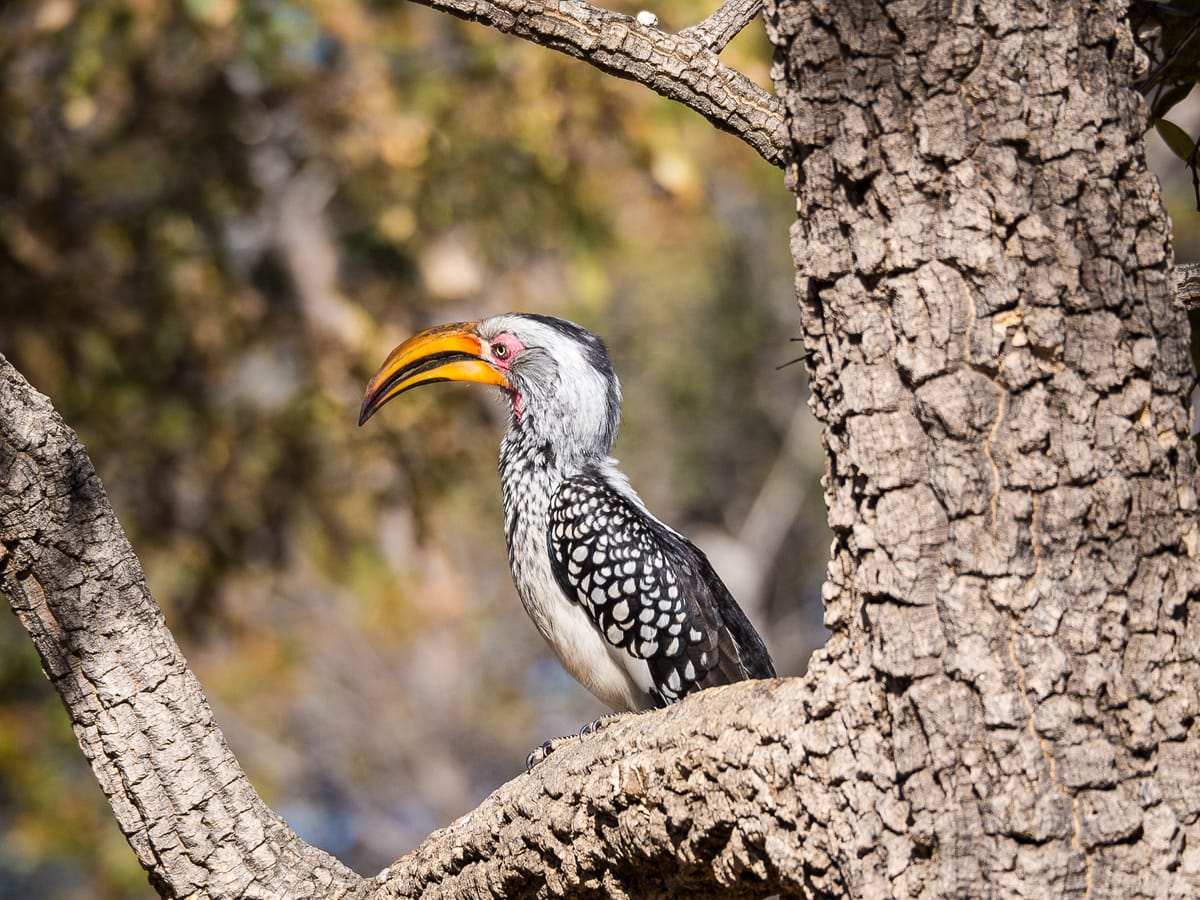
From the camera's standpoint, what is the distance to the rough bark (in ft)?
6.22

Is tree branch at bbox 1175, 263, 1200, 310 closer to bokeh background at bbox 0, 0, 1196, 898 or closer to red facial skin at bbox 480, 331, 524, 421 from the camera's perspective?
red facial skin at bbox 480, 331, 524, 421

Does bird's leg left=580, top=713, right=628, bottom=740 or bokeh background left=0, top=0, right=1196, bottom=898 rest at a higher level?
bokeh background left=0, top=0, right=1196, bottom=898

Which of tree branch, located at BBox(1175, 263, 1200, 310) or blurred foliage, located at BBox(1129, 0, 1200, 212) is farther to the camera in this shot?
blurred foliage, located at BBox(1129, 0, 1200, 212)

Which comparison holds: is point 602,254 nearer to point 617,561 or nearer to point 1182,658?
point 617,561

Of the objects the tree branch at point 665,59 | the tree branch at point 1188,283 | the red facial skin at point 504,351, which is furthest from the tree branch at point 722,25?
the red facial skin at point 504,351

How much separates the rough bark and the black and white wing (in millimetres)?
1859

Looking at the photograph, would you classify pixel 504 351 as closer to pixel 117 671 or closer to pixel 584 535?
pixel 584 535

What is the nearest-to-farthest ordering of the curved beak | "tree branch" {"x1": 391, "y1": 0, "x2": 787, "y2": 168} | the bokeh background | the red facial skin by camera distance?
"tree branch" {"x1": 391, "y1": 0, "x2": 787, "y2": 168}, the curved beak, the red facial skin, the bokeh background

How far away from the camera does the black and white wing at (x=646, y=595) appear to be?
387 centimetres

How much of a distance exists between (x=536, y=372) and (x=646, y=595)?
0.97 m

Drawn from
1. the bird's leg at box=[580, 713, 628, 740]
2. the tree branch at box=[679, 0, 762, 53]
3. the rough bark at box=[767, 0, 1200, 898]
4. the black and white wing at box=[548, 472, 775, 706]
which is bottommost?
the rough bark at box=[767, 0, 1200, 898]

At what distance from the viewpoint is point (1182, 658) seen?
1.94m

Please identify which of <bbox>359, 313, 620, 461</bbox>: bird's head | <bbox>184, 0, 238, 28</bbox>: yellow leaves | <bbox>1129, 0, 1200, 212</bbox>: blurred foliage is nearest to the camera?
<bbox>1129, 0, 1200, 212</bbox>: blurred foliage

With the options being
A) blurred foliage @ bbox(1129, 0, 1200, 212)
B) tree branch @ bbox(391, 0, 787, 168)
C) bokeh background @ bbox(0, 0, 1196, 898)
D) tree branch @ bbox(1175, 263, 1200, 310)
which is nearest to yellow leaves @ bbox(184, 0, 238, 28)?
bokeh background @ bbox(0, 0, 1196, 898)
